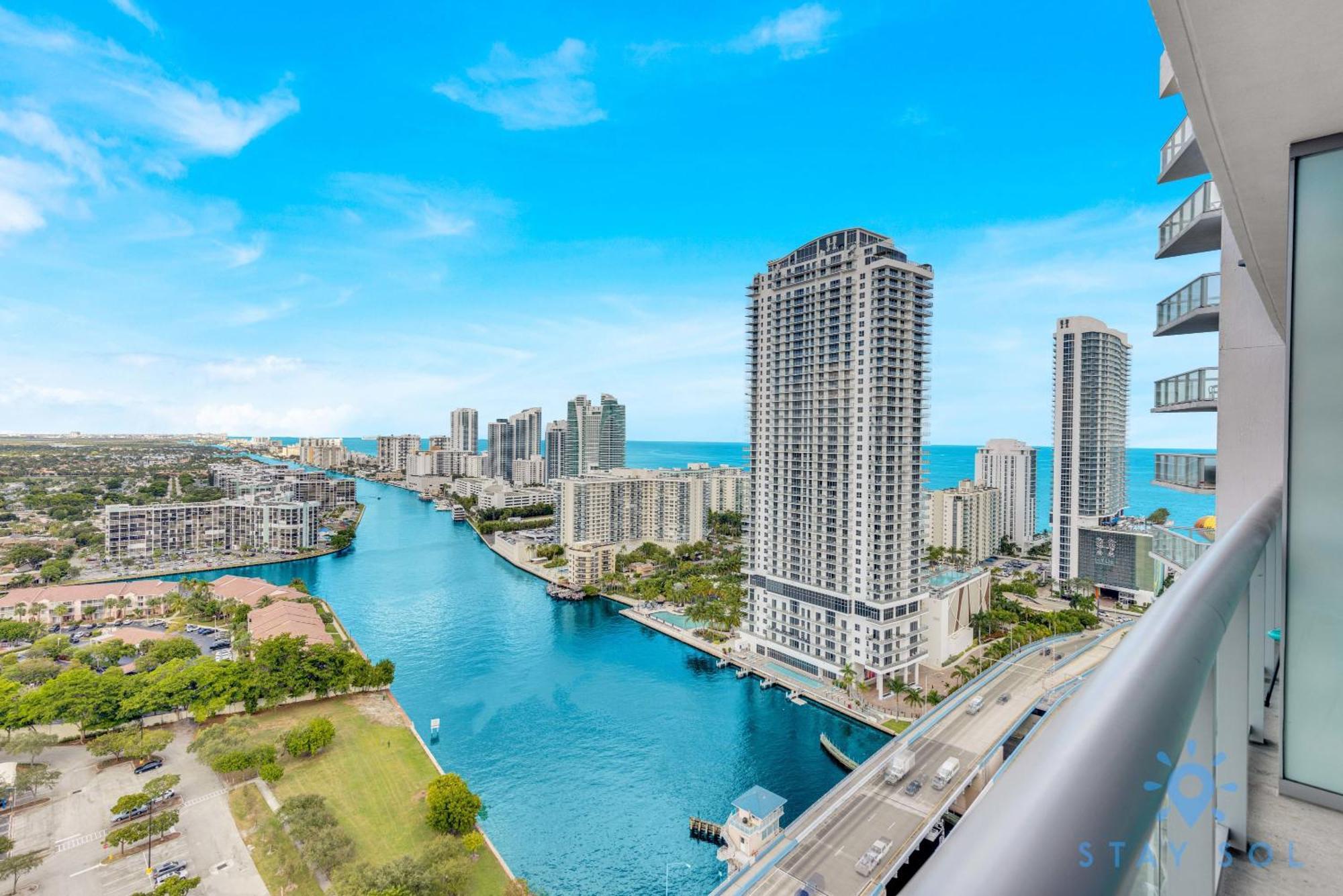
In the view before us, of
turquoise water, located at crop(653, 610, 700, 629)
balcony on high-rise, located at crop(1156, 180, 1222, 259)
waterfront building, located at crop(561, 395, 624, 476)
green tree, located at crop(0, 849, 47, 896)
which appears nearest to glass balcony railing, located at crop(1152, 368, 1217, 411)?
balcony on high-rise, located at crop(1156, 180, 1222, 259)


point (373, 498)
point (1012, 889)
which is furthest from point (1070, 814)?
point (373, 498)

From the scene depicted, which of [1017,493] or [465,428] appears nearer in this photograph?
[1017,493]

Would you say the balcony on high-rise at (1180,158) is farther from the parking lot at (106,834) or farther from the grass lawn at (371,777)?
the parking lot at (106,834)

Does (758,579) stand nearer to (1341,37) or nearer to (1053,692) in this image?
(1053,692)

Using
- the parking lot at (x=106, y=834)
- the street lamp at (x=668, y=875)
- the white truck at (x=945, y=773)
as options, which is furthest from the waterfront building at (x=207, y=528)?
the white truck at (x=945, y=773)

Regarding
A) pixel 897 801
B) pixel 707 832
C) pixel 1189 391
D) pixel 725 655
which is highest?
pixel 1189 391

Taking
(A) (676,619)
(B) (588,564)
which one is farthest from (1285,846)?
(B) (588,564)

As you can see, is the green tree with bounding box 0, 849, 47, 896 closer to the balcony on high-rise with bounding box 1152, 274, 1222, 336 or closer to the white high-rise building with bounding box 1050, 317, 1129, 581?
the balcony on high-rise with bounding box 1152, 274, 1222, 336

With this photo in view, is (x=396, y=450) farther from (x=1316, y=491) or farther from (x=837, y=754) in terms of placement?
(x=1316, y=491)
